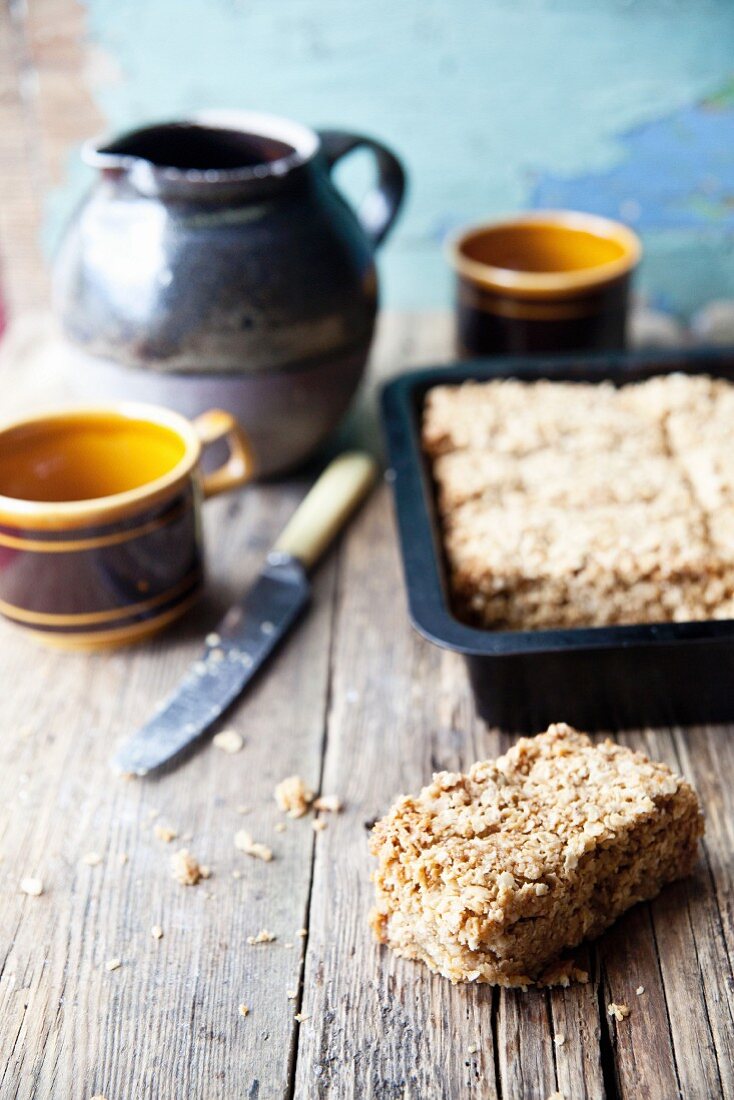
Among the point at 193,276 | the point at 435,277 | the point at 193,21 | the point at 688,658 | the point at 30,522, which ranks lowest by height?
the point at 435,277

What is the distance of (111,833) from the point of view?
3.33 ft

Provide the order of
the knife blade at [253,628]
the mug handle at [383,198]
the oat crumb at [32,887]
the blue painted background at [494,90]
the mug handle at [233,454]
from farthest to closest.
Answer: the blue painted background at [494,90] → the mug handle at [383,198] → the mug handle at [233,454] → the knife blade at [253,628] → the oat crumb at [32,887]

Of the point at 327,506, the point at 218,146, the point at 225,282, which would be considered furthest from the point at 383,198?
the point at 327,506

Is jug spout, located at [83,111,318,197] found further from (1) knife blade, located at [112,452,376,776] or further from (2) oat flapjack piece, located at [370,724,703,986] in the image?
(2) oat flapjack piece, located at [370,724,703,986]

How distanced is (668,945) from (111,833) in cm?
52

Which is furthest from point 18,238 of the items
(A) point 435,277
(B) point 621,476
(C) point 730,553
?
(C) point 730,553

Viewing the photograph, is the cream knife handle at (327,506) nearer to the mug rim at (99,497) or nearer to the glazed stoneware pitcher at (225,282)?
the glazed stoneware pitcher at (225,282)

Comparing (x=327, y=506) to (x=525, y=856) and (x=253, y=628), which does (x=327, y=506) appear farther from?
(x=525, y=856)

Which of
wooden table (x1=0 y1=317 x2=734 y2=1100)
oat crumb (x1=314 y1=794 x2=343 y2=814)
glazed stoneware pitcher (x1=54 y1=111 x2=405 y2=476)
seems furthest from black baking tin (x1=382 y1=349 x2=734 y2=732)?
glazed stoneware pitcher (x1=54 y1=111 x2=405 y2=476)

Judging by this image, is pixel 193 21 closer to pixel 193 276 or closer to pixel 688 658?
pixel 193 276

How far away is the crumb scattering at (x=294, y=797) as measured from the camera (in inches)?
40.6

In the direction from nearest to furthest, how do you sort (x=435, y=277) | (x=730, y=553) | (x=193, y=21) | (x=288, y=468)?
(x=730, y=553), (x=288, y=468), (x=193, y=21), (x=435, y=277)

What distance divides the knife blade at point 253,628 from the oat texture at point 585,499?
0.54 feet

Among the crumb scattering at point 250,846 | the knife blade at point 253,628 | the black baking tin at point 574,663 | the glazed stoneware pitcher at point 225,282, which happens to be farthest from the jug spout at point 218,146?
the crumb scattering at point 250,846
